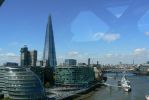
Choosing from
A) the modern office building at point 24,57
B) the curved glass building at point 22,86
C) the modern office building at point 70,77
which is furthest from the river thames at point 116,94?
the modern office building at point 24,57

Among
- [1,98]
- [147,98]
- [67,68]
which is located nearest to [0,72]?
[1,98]

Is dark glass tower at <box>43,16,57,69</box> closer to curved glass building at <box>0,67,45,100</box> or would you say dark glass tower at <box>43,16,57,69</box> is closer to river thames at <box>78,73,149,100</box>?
river thames at <box>78,73,149,100</box>

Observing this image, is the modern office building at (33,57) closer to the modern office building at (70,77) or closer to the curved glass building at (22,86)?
the modern office building at (70,77)

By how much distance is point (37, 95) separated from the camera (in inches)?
486

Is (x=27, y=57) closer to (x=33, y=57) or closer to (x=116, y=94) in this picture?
(x=33, y=57)

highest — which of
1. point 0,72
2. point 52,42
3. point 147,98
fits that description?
point 52,42

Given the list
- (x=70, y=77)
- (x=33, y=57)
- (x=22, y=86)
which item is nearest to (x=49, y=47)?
(x=33, y=57)

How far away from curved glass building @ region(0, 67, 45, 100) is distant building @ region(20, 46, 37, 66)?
17.6m

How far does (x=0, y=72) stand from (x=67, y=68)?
7.48 meters

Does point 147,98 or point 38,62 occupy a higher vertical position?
point 38,62

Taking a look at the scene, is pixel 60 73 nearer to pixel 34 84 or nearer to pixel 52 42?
pixel 34 84

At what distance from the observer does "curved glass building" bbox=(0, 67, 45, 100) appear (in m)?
12.2

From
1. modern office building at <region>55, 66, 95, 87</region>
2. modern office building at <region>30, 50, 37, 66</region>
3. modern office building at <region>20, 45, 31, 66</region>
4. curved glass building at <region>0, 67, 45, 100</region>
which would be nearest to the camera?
curved glass building at <region>0, 67, 45, 100</region>

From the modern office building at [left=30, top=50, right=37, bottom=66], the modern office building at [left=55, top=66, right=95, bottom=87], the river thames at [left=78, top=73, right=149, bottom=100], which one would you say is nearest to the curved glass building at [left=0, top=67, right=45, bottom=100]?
the river thames at [left=78, top=73, right=149, bottom=100]
